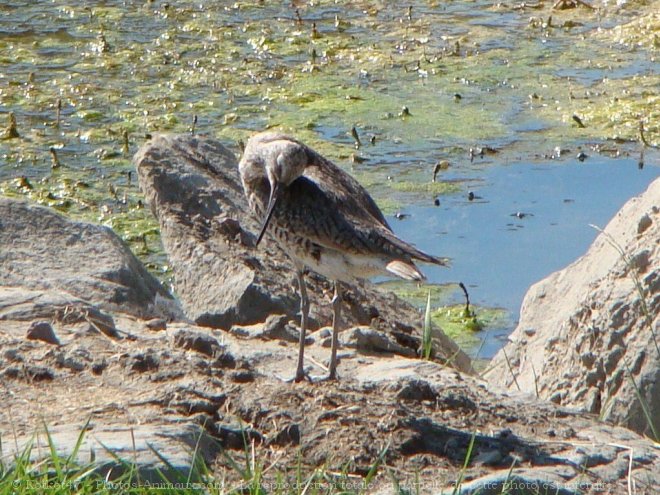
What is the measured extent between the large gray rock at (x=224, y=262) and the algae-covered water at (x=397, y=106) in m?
0.97

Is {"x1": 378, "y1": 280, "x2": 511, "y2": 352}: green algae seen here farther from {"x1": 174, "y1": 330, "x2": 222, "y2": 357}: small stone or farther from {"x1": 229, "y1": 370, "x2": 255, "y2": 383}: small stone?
{"x1": 229, "y1": 370, "x2": 255, "y2": 383}: small stone

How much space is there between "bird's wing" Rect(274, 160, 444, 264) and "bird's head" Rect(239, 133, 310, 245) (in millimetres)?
31

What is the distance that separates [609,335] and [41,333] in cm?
198

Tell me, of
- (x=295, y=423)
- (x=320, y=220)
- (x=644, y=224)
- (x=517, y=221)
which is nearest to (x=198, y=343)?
(x=320, y=220)

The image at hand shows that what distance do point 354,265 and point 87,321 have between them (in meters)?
1.05

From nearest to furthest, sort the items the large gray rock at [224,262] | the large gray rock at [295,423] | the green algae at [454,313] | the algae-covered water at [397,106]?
1. the large gray rock at [295,423]
2. the large gray rock at [224,262]
3. the green algae at [454,313]
4. the algae-covered water at [397,106]

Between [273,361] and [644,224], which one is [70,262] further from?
[644,224]

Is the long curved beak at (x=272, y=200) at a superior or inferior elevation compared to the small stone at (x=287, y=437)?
superior

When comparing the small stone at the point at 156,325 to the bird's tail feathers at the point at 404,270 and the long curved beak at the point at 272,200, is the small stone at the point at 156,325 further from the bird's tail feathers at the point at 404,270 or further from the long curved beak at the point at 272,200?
the bird's tail feathers at the point at 404,270

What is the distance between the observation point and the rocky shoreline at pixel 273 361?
12.2 ft

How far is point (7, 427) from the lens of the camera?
12.1ft

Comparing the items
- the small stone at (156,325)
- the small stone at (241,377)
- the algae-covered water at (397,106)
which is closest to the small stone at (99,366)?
the small stone at (241,377)

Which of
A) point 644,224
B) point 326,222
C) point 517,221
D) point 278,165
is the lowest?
point 517,221

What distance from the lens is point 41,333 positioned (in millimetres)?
4426
